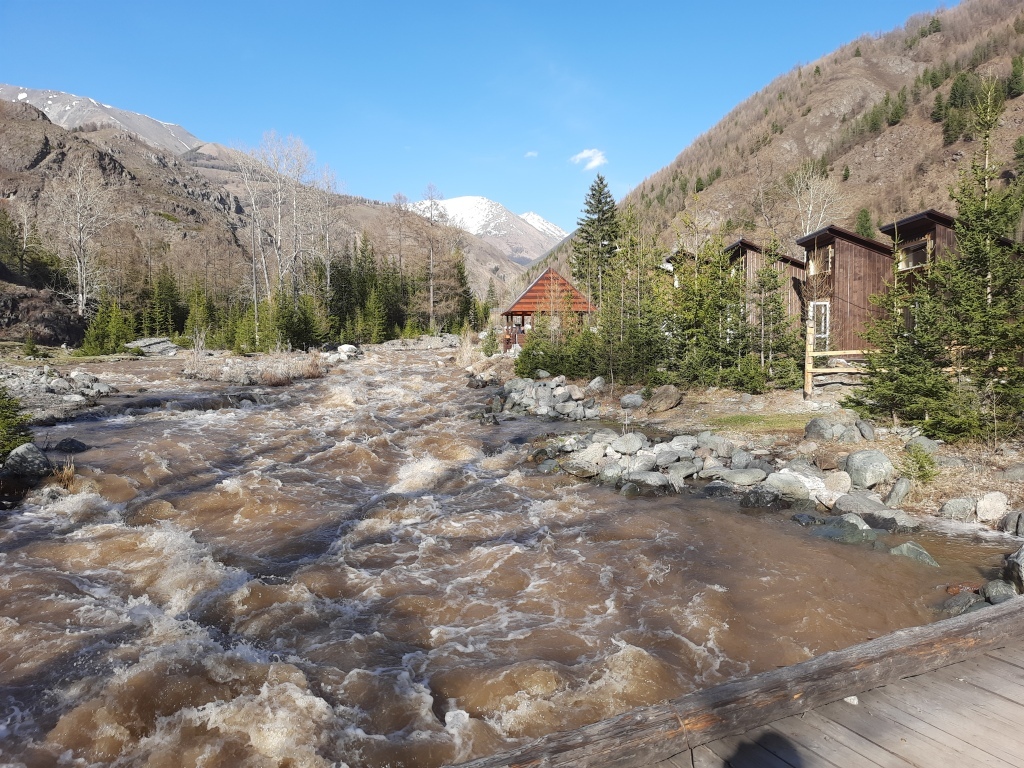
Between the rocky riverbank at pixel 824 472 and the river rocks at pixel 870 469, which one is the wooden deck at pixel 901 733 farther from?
the river rocks at pixel 870 469

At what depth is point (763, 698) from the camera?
339 centimetres

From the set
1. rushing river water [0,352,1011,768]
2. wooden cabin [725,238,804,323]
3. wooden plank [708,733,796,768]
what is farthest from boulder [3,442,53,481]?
wooden cabin [725,238,804,323]

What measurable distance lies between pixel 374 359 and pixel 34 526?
26.2m

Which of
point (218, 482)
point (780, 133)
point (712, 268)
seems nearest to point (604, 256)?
point (712, 268)

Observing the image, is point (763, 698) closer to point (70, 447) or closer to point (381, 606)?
point (381, 606)

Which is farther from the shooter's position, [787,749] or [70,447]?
[70,447]

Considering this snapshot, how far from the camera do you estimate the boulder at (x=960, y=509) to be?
8.40 metres

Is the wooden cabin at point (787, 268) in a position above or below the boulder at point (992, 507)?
above

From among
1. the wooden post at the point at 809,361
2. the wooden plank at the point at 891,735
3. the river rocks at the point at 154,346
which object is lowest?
the wooden plank at the point at 891,735

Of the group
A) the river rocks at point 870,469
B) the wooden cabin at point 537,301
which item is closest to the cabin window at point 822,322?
the wooden cabin at point 537,301

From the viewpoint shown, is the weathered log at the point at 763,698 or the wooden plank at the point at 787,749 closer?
the weathered log at the point at 763,698

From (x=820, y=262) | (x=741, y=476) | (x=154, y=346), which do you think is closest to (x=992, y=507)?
(x=741, y=476)

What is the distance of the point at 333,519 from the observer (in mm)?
9281

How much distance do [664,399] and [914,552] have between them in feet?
33.8
